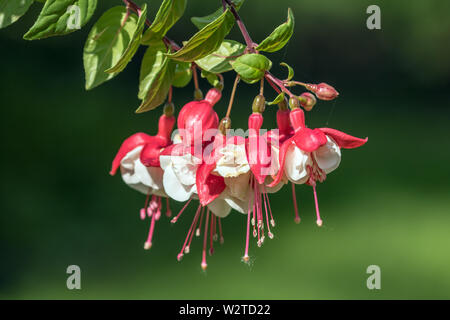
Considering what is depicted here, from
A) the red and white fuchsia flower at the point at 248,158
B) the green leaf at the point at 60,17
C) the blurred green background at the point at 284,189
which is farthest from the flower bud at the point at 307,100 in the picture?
the blurred green background at the point at 284,189

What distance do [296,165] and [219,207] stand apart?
10cm

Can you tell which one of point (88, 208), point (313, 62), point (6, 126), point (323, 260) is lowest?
point (323, 260)

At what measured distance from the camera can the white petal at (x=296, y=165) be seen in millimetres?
466

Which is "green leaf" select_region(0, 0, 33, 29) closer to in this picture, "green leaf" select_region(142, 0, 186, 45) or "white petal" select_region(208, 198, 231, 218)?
"green leaf" select_region(142, 0, 186, 45)

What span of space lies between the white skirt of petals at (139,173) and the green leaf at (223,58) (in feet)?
0.36

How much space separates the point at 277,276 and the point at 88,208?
2.78 ft

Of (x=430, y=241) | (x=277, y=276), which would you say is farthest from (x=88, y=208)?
(x=430, y=241)

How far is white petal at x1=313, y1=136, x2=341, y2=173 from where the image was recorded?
1.58 feet

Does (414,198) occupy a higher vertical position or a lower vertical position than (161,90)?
higher

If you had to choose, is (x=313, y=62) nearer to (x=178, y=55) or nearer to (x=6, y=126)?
(x=6, y=126)

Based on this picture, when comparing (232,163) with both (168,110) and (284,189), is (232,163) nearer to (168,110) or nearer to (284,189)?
(168,110)

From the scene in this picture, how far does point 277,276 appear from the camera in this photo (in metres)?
1.67

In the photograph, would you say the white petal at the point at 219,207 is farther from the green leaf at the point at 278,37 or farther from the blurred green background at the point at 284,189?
the blurred green background at the point at 284,189

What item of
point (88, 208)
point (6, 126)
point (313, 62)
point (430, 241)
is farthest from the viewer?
point (313, 62)
